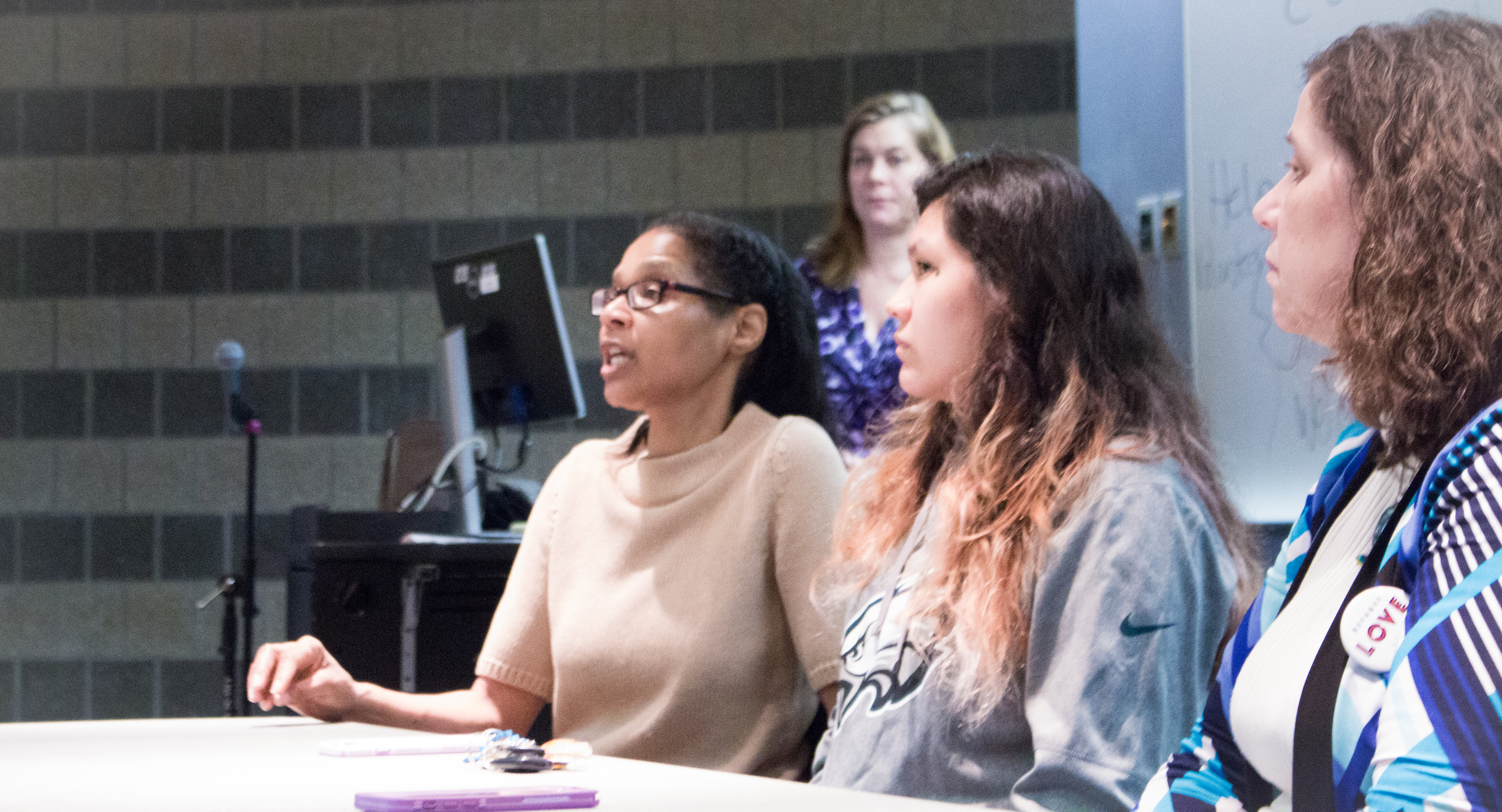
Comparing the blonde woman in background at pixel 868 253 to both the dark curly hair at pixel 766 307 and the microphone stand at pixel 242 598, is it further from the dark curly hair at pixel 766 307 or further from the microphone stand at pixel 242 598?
the microphone stand at pixel 242 598

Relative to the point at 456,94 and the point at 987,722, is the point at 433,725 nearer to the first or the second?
the point at 987,722

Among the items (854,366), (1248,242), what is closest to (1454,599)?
(1248,242)

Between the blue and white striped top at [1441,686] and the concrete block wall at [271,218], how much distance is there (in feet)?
12.6

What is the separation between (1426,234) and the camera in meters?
0.84

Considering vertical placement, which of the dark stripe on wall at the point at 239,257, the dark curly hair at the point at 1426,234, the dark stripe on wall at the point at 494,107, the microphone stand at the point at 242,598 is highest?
the dark stripe on wall at the point at 494,107

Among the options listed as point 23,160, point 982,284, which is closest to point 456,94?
point 23,160

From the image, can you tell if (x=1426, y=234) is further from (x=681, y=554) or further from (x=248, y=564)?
(x=248, y=564)

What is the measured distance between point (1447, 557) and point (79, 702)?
480 centimetres

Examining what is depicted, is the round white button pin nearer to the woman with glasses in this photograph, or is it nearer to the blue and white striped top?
the blue and white striped top

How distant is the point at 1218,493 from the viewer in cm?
125

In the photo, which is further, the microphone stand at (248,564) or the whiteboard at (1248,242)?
the microphone stand at (248,564)

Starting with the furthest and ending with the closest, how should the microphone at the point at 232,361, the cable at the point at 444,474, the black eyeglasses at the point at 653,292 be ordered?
the microphone at the point at 232,361, the cable at the point at 444,474, the black eyeglasses at the point at 653,292

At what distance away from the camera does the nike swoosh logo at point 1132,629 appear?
1122 millimetres

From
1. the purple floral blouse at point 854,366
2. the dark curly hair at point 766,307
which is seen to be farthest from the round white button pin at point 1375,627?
the purple floral blouse at point 854,366
